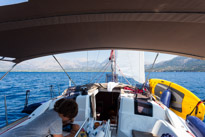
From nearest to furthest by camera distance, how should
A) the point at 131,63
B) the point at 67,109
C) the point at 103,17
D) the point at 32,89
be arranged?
the point at 67,109 < the point at 103,17 < the point at 131,63 < the point at 32,89

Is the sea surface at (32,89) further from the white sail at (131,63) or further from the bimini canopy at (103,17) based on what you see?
the bimini canopy at (103,17)

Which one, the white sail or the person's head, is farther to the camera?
the white sail

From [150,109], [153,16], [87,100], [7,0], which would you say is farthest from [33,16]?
[150,109]

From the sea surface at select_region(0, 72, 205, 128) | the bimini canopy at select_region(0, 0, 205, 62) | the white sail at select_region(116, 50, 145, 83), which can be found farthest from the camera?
the white sail at select_region(116, 50, 145, 83)

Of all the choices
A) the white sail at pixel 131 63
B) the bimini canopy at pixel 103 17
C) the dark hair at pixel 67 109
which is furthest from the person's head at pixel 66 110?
the white sail at pixel 131 63

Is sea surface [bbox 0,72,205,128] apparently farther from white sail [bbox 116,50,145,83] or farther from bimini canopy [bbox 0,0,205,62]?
bimini canopy [bbox 0,0,205,62]

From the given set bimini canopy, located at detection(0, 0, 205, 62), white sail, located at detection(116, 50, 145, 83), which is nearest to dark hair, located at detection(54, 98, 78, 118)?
bimini canopy, located at detection(0, 0, 205, 62)

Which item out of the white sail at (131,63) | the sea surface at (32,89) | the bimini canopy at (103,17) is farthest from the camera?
the white sail at (131,63)

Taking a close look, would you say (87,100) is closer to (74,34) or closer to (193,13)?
(74,34)

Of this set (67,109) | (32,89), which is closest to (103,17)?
(67,109)

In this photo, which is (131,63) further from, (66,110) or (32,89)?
(32,89)

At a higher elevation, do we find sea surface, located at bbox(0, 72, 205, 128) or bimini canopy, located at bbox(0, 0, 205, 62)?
bimini canopy, located at bbox(0, 0, 205, 62)

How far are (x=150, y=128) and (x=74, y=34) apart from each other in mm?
2319

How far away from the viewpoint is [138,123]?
2389 mm
